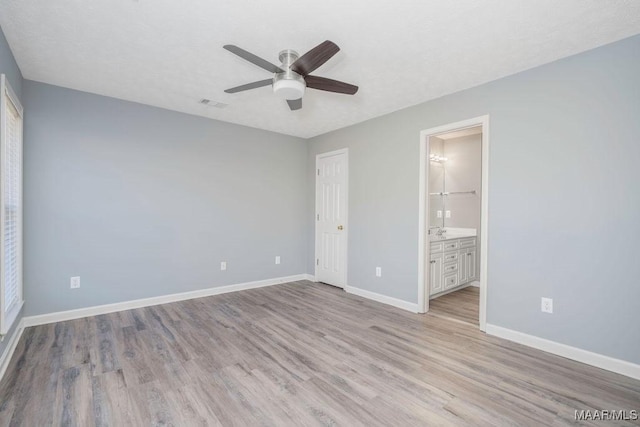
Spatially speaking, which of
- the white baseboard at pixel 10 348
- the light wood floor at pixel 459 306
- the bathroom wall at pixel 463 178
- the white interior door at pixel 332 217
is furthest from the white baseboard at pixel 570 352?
the white baseboard at pixel 10 348

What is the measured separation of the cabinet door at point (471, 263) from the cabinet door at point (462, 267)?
68mm

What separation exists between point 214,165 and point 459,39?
11.1 ft

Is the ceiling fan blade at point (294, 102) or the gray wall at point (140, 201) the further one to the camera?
the gray wall at point (140, 201)

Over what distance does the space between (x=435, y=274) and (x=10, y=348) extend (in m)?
4.41

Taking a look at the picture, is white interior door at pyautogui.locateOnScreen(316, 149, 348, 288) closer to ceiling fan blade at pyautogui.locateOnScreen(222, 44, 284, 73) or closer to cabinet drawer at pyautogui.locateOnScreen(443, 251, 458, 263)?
cabinet drawer at pyautogui.locateOnScreen(443, 251, 458, 263)

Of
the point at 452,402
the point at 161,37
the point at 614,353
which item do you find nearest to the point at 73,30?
the point at 161,37

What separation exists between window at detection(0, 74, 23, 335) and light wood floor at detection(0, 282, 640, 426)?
1.50 feet

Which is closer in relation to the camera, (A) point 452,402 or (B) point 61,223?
(A) point 452,402

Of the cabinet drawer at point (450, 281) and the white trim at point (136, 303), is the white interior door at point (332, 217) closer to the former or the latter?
the white trim at point (136, 303)

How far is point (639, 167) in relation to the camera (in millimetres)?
2203

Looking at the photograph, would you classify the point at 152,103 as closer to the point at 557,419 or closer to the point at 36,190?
the point at 36,190

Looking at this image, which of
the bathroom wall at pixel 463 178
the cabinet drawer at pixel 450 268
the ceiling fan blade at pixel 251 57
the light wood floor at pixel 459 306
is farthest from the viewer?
the bathroom wall at pixel 463 178

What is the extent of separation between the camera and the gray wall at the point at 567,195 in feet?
7.42

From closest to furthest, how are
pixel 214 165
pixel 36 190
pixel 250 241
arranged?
pixel 36 190, pixel 214 165, pixel 250 241
